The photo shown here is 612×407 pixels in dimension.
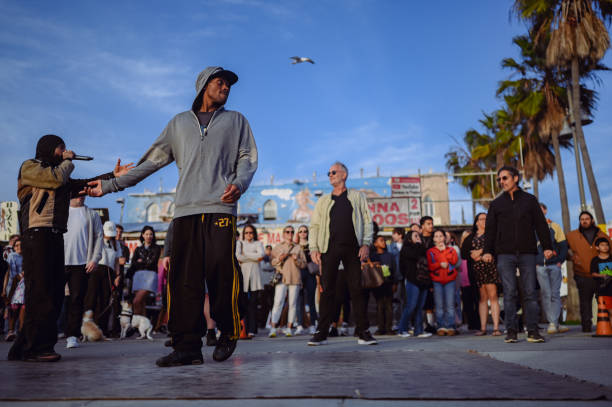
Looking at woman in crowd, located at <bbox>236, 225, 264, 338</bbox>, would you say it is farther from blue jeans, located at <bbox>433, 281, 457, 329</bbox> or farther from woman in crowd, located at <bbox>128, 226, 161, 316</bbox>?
blue jeans, located at <bbox>433, 281, 457, 329</bbox>

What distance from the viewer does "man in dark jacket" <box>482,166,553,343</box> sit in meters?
6.71

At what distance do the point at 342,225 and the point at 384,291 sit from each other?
377cm

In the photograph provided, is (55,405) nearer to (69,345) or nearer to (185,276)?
(185,276)

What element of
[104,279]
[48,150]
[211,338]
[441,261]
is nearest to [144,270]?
[104,279]

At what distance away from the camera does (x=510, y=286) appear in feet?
22.3

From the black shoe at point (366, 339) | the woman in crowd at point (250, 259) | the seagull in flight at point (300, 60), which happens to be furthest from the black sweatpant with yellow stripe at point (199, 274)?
the seagull in flight at point (300, 60)

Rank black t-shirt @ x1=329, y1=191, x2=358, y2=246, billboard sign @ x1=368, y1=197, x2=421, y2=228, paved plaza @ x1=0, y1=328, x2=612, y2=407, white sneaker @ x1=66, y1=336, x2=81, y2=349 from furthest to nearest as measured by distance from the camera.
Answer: billboard sign @ x1=368, y1=197, x2=421, y2=228 → white sneaker @ x1=66, y1=336, x2=81, y2=349 → black t-shirt @ x1=329, y1=191, x2=358, y2=246 → paved plaza @ x1=0, y1=328, x2=612, y2=407

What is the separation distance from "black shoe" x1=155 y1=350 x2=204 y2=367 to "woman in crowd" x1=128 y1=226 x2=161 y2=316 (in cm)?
627

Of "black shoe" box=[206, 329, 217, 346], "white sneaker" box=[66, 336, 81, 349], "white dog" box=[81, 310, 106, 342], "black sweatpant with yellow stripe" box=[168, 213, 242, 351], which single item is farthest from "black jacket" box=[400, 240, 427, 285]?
"black sweatpant with yellow stripe" box=[168, 213, 242, 351]

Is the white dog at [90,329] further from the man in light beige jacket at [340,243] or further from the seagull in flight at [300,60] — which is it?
the seagull in flight at [300,60]

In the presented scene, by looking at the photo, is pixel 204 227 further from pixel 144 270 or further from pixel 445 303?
pixel 144 270

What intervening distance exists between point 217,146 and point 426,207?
4005 centimetres

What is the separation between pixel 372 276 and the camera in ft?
30.0

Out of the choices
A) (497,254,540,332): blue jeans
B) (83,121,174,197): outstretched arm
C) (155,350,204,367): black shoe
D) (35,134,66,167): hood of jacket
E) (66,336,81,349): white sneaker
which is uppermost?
(35,134,66,167): hood of jacket
